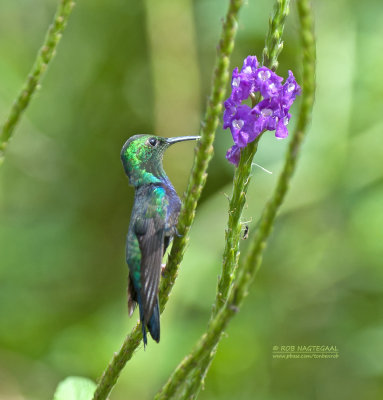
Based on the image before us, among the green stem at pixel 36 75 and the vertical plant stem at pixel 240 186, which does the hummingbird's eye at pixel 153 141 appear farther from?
the green stem at pixel 36 75

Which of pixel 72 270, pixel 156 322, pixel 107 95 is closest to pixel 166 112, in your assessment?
pixel 107 95

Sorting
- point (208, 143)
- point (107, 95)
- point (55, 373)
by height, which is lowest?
point (208, 143)

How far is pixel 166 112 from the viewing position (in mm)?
4473

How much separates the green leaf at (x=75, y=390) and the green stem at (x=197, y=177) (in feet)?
0.73

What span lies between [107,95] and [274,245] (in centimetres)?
200

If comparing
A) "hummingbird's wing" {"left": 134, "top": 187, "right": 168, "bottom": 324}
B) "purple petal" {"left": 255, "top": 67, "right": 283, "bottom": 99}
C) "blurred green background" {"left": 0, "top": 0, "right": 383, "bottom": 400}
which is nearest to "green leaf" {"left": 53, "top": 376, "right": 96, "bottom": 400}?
"hummingbird's wing" {"left": 134, "top": 187, "right": 168, "bottom": 324}

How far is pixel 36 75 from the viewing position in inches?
49.3

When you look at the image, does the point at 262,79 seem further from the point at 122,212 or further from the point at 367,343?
the point at 122,212

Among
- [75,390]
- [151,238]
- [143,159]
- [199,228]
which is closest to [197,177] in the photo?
[75,390]

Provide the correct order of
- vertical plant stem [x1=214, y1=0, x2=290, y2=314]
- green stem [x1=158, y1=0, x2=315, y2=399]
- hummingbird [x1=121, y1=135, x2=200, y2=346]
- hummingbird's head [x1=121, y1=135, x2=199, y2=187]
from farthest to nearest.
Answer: hummingbird's head [x1=121, y1=135, x2=199, y2=187], hummingbird [x1=121, y1=135, x2=200, y2=346], vertical plant stem [x1=214, y1=0, x2=290, y2=314], green stem [x1=158, y1=0, x2=315, y2=399]

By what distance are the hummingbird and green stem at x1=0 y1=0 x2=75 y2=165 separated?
2.48 ft

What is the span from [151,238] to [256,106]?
2.59 feet

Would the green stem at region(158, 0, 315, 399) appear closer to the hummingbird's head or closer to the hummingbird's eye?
the hummingbird's head

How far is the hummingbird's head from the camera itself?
268 cm
